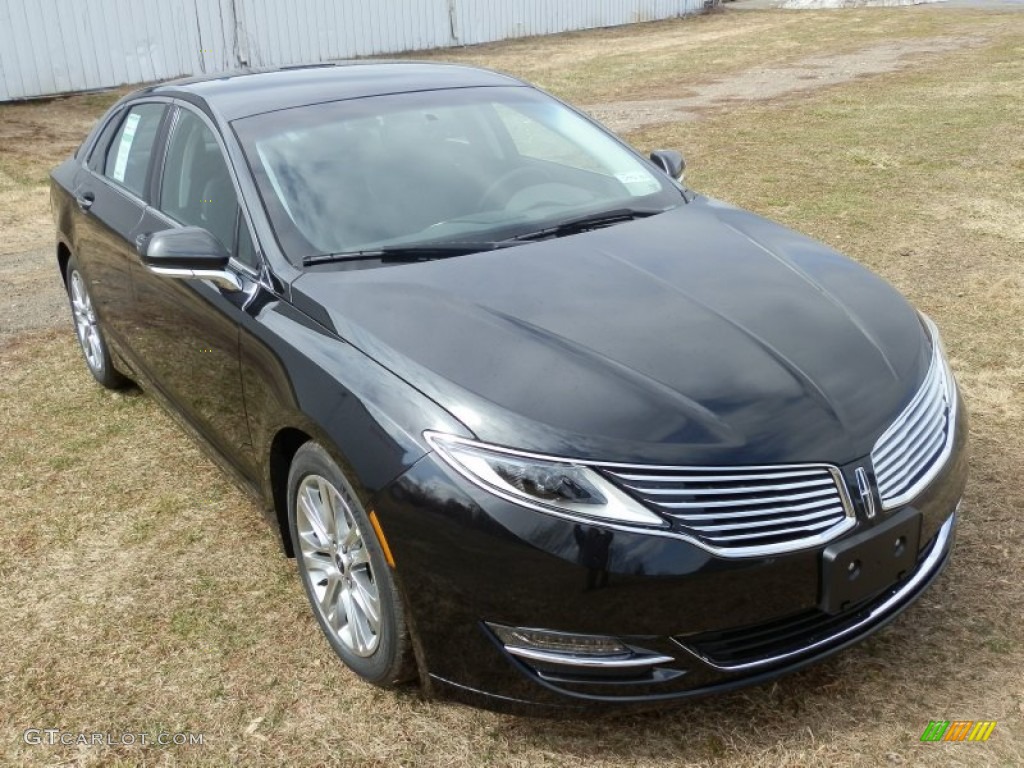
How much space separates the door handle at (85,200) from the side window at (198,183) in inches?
32.9

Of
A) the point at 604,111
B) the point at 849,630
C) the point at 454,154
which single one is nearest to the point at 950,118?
the point at 604,111

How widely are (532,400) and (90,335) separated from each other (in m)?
3.60

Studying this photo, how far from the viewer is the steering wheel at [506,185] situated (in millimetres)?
3617

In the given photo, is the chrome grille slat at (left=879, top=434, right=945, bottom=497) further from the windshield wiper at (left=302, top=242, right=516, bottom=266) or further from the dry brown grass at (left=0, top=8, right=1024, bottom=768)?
the windshield wiper at (left=302, top=242, right=516, bottom=266)

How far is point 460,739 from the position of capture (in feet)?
9.04

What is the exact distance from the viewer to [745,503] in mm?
2395

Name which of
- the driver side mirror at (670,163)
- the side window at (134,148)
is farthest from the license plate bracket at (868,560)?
the side window at (134,148)

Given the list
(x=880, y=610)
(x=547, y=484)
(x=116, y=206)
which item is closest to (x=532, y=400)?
(x=547, y=484)

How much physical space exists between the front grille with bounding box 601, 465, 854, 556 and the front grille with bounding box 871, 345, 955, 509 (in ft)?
0.61

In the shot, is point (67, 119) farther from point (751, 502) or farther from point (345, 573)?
point (751, 502)

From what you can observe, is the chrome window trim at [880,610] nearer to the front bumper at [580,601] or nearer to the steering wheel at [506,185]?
the front bumper at [580,601]

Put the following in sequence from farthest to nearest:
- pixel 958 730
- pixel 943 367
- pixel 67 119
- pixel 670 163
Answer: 1. pixel 67 119
2. pixel 670 163
3. pixel 943 367
4. pixel 958 730

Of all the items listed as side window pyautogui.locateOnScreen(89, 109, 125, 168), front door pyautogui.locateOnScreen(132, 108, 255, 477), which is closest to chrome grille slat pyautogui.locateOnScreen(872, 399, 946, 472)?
front door pyautogui.locateOnScreen(132, 108, 255, 477)

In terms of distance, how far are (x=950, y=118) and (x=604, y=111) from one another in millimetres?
4206
